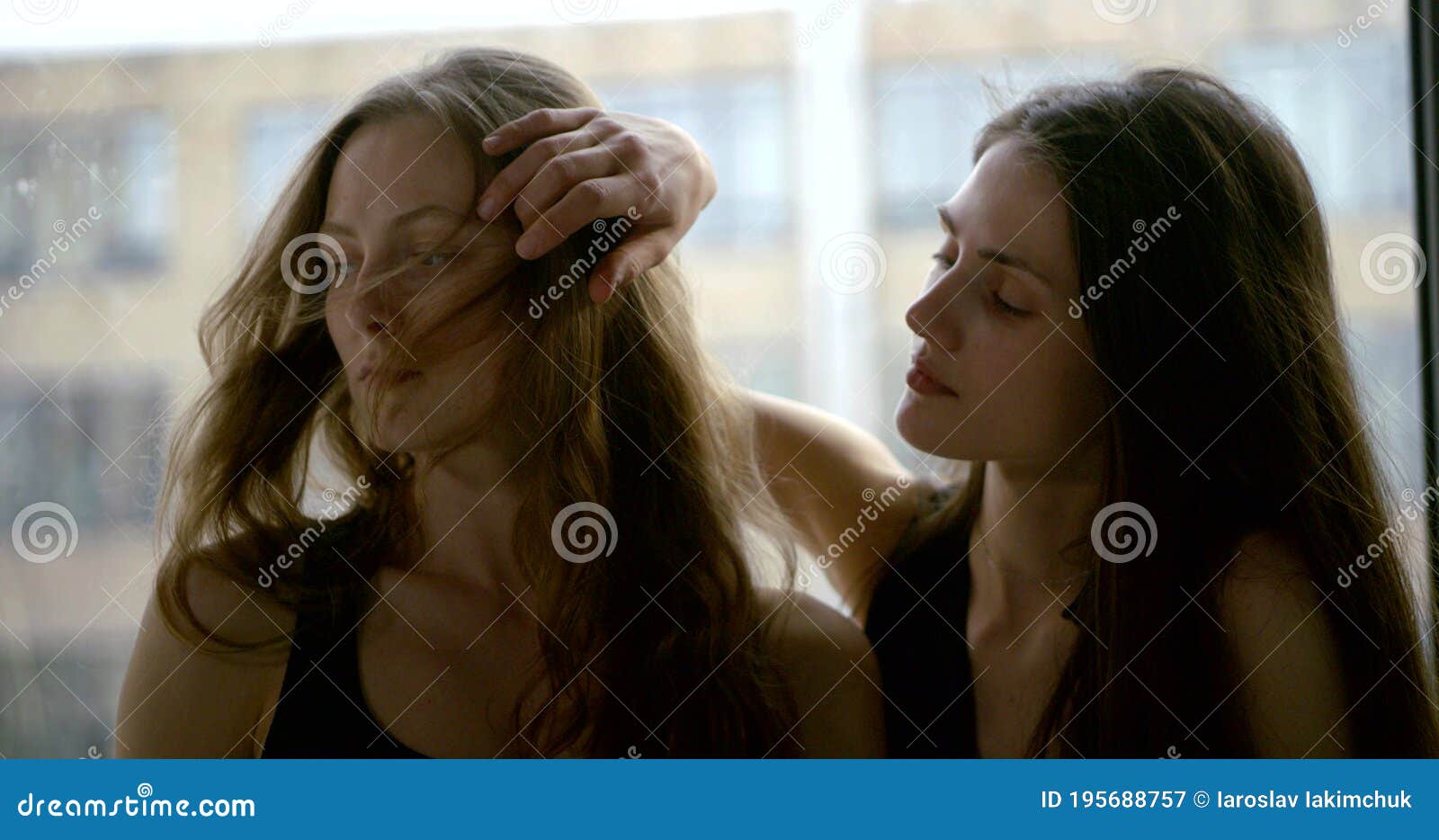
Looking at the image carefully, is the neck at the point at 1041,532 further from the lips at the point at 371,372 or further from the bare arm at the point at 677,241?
the lips at the point at 371,372

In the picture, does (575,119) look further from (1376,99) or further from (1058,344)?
(1376,99)

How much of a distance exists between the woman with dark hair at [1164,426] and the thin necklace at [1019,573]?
0.01m

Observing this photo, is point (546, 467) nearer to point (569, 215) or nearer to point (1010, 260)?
point (569, 215)

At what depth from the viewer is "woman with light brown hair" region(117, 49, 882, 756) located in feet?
3.33

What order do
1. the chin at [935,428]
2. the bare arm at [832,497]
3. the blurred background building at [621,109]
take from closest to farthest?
the chin at [935,428] → the bare arm at [832,497] → the blurred background building at [621,109]

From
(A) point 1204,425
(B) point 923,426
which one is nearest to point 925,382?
(B) point 923,426

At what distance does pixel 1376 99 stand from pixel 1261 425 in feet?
2.45

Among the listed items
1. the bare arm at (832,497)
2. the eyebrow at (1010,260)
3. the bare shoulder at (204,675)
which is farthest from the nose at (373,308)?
the eyebrow at (1010,260)

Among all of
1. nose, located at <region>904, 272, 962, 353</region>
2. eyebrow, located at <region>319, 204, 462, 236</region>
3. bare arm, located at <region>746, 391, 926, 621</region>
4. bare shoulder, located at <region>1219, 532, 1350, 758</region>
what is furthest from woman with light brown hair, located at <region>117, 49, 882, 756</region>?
bare shoulder, located at <region>1219, 532, 1350, 758</region>

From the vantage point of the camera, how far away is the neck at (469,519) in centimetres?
108

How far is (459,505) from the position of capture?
3.57 ft

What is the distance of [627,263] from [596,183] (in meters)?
0.09

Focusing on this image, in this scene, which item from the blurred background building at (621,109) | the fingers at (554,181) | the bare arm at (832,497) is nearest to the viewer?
the fingers at (554,181)

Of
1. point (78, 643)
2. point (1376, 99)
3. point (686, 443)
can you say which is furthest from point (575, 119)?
point (1376, 99)
